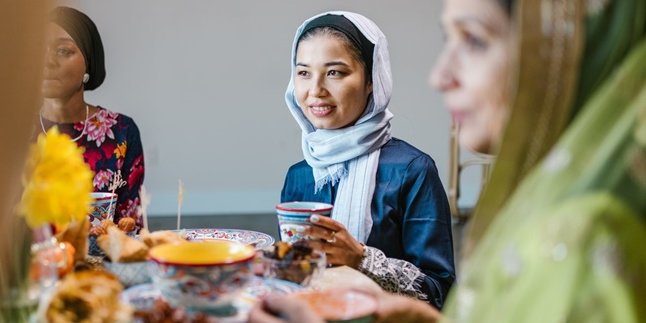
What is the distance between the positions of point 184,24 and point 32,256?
465 cm

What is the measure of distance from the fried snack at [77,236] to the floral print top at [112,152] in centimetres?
106

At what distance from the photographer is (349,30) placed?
1.74m

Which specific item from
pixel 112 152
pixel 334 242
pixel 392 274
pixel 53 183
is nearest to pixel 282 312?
pixel 53 183

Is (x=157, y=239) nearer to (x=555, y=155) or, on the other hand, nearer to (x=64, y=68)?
(x=555, y=155)

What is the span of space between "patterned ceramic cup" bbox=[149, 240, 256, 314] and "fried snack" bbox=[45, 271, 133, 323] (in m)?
0.06

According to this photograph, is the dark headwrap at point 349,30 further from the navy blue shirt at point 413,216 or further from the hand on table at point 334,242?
the hand on table at point 334,242

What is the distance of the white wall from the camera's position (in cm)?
522

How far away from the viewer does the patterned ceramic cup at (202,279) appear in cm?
81

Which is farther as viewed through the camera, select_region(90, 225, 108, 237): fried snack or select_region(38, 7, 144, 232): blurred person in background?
select_region(38, 7, 144, 232): blurred person in background

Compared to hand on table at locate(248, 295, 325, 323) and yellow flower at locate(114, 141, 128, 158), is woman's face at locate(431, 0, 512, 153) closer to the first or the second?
Answer: hand on table at locate(248, 295, 325, 323)

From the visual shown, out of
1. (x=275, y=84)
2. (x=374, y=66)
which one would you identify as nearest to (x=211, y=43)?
(x=275, y=84)

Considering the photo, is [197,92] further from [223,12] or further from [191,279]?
[191,279]

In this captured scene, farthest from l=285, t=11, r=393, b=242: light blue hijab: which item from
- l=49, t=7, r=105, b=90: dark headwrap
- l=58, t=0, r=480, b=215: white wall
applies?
l=58, t=0, r=480, b=215: white wall

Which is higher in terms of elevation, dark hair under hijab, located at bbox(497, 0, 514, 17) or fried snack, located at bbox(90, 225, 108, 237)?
dark hair under hijab, located at bbox(497, 0, 514, 17)
